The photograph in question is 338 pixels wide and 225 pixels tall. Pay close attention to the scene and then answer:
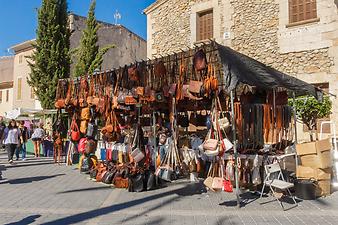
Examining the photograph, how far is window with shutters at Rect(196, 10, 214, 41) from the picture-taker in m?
15.4

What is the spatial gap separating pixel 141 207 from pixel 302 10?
1049cm

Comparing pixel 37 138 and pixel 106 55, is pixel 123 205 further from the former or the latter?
pixel 106 55

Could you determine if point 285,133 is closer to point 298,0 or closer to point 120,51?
point 298,0

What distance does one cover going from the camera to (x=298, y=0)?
12.8 m

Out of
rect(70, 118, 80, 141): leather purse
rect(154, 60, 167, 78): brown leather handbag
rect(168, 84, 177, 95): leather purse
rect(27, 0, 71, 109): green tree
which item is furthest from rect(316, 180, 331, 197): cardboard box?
rect(27, 0, 71, 109): green tree

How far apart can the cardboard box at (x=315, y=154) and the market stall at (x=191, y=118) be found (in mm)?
421

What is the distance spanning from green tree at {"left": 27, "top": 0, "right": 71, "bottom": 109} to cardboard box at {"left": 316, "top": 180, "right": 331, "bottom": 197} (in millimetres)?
16315

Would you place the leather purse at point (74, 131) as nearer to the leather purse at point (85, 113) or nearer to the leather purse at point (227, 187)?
the leather purse at point (85, 113)

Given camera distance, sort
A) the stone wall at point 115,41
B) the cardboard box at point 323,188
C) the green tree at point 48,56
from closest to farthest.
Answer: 1. the cardboard box at point 323,188
2. the green tree at point 48,56
3. the stone wall at point 115,41

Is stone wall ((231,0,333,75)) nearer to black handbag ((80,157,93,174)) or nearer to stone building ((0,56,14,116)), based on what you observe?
black handbag ((80,157,93,174))

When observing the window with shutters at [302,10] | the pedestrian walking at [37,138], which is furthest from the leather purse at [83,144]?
the window with shutters at [302,10]

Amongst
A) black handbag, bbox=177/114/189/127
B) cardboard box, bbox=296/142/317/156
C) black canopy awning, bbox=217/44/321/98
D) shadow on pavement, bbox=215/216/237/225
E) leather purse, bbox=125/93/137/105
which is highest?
black canopy awning, bbox=217/44/321/98

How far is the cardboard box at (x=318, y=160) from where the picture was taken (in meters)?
7.02

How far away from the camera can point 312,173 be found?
22.8 feet
